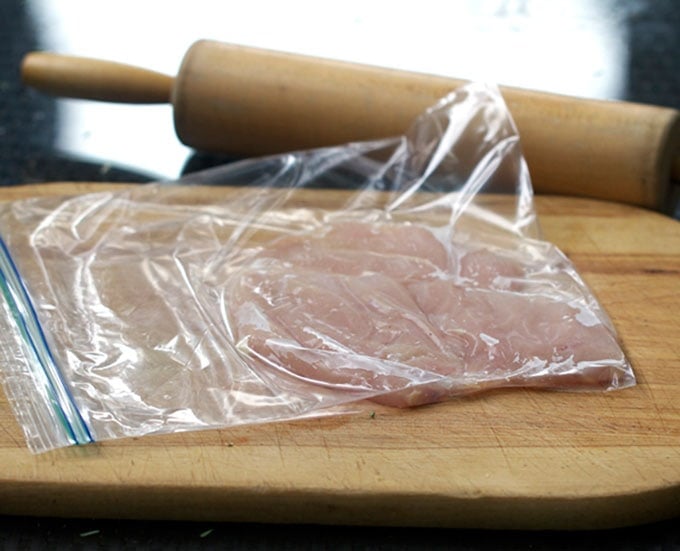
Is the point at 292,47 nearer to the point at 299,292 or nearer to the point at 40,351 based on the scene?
the point at 299,292

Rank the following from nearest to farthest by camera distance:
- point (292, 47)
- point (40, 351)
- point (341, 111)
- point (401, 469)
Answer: point (401, 469) → point (40, 351) → point (341, 111) → point (292, 47)

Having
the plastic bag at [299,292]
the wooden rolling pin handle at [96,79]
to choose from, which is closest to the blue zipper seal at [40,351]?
the plastic bag at [299,292]

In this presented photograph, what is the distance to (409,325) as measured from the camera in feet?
3.97

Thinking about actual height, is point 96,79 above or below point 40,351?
above

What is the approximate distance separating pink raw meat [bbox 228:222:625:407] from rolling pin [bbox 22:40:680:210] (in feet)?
0.91

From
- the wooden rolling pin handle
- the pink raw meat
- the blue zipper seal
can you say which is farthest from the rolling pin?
the blue zipper seal

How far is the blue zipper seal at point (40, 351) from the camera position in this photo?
106 cm

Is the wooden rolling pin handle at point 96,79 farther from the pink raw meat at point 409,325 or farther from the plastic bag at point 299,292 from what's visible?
the pink raw meat at point 409,325

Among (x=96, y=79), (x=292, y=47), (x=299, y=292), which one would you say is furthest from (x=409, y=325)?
(x=292, y=47)

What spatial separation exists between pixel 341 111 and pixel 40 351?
633 mm

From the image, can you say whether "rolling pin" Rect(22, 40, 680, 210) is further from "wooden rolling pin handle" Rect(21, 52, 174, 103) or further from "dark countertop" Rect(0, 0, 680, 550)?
"dark countertop" Rect(0, 0, 680, 550)

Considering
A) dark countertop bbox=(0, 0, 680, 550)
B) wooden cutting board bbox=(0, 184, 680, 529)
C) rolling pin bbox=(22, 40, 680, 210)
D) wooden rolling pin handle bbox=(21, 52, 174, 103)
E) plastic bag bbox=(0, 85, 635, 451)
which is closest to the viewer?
wooden cutting board bbox=(0, 184, 680, 529)

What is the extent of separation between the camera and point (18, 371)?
3.74 feet

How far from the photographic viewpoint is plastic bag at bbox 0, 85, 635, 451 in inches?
44.6
